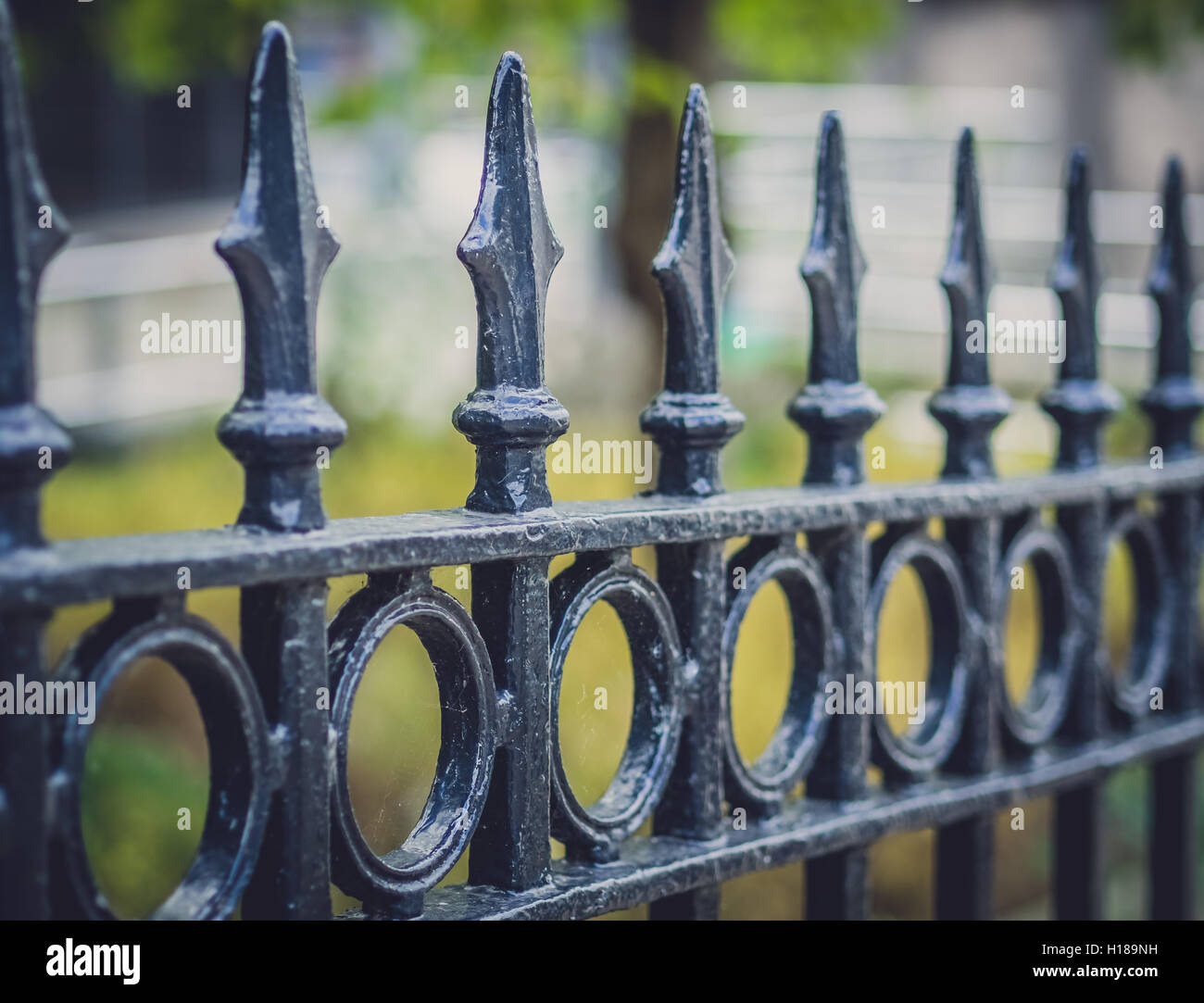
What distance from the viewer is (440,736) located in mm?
1204

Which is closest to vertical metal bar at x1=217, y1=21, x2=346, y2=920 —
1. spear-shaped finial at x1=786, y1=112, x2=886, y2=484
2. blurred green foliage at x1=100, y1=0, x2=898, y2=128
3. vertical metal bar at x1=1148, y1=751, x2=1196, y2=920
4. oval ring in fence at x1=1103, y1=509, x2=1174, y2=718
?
spear-shaped finial at x1=786, y1=112, x2=886, y2=484

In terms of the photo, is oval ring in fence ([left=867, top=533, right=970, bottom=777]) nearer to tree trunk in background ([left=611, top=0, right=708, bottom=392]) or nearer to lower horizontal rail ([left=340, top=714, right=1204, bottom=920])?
lower horizontal rail ([left=340, top=714, right=1204, bottom=920])

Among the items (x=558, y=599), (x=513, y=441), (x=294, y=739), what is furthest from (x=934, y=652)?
(x=294, y=739)

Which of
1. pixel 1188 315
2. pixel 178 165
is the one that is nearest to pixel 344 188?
pixel 178 165

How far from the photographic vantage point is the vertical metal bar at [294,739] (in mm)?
1054

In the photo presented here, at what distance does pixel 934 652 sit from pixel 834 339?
46 cm

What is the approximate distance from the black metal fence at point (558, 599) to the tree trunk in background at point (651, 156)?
325 centimetres

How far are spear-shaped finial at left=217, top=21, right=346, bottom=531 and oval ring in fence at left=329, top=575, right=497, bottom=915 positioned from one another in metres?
0.11

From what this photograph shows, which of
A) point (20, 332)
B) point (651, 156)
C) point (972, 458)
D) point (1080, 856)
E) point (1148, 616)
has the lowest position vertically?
point (1080, 856)

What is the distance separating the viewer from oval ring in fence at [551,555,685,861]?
125cm

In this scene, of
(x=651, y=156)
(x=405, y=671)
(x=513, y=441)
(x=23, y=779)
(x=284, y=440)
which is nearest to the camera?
(x=23, y=779)

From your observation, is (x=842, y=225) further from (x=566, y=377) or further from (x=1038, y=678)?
(x=566, y=377)

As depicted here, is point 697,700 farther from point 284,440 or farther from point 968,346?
point 968,346
